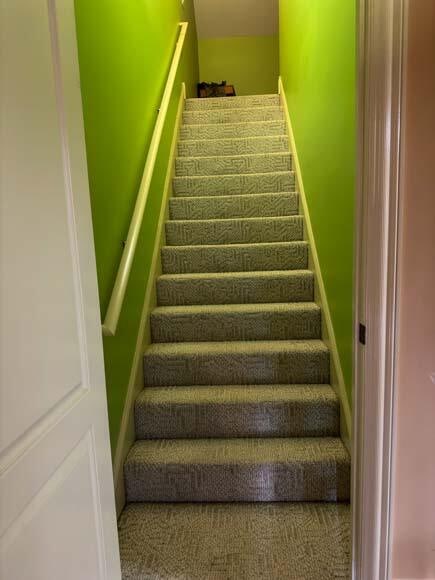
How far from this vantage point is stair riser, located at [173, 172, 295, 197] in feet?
9.83

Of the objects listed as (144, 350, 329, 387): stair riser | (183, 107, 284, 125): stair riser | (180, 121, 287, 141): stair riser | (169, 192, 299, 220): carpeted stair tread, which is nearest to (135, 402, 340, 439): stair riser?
(144, 350, 329, 387): stair riser

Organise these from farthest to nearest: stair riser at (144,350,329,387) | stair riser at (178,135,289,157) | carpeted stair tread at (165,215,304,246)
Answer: stair riser at (178,135,289,157) → carpeted stair tread at (165,215,304,246) → stair riser at (144,350,329,387)

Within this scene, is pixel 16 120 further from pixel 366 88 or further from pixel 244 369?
pixel 244 369

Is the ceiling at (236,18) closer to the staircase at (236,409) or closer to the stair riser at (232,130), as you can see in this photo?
the stair riser at (232,130)

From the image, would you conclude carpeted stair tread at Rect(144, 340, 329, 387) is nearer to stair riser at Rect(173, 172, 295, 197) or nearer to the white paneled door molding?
the white paneled door molding

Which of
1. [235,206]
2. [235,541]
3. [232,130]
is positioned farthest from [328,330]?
[232,130]

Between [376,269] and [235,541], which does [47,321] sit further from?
[235,541]

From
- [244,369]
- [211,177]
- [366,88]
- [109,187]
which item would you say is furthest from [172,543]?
[211,177]

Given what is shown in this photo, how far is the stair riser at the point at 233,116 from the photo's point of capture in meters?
3.74

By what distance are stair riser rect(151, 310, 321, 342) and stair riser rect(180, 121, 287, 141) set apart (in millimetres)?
2005

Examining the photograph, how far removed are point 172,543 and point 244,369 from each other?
2.76ft

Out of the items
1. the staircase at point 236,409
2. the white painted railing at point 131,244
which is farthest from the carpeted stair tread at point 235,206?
the white painted railing at point 131,244

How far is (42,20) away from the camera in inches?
31.7

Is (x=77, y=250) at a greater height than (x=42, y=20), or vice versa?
(x=42, y=20)
